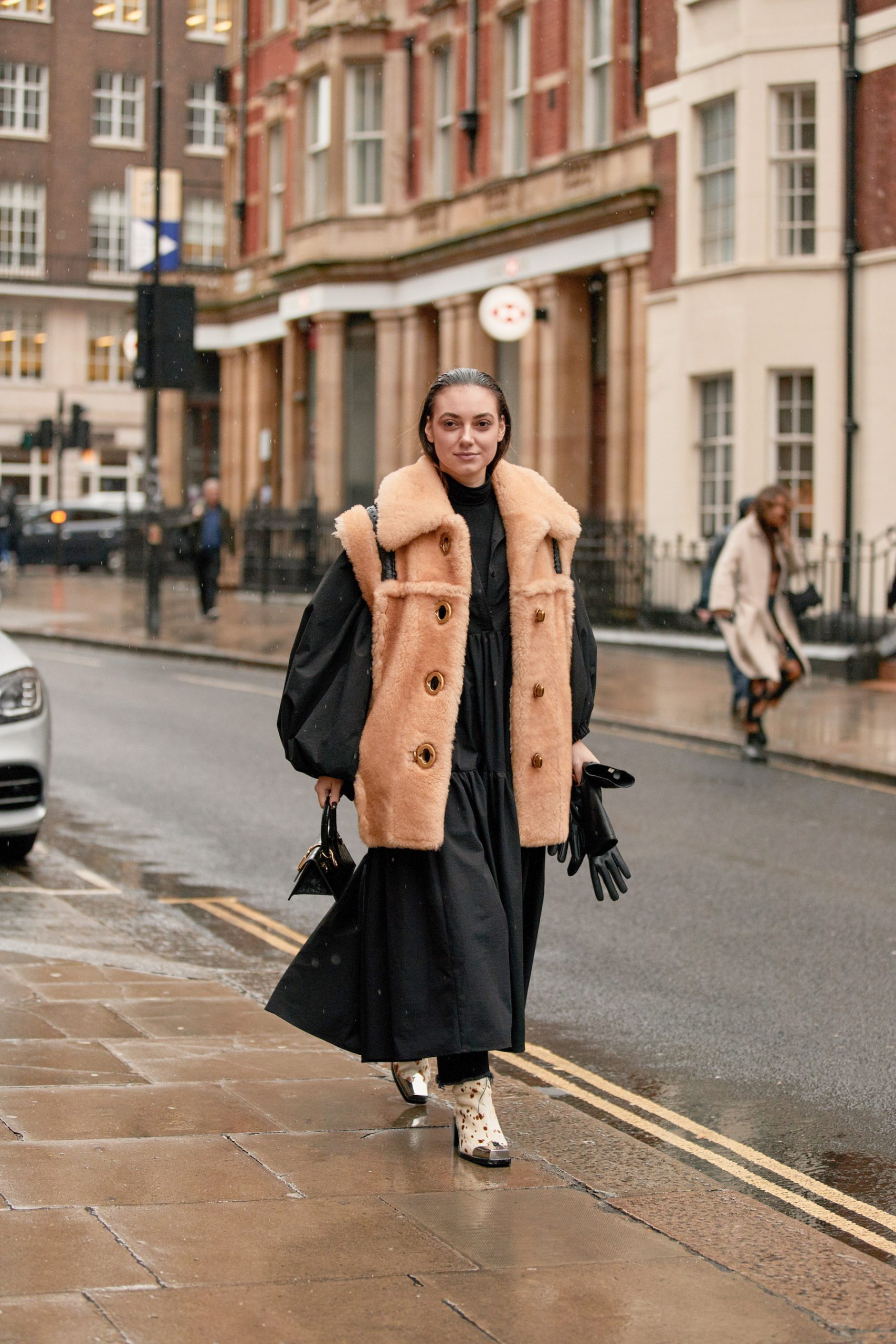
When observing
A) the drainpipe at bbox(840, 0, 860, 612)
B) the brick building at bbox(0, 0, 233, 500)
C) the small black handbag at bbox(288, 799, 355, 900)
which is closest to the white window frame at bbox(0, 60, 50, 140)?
the brick building at bbox(0, 0, 233, 500)

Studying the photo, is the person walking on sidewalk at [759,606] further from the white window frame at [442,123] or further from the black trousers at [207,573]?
the white window frame at [442,123]

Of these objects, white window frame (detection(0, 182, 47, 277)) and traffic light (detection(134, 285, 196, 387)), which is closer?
traffic light (detection(134, 285, 196, 387))

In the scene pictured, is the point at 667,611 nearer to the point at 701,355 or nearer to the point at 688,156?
the point at 701,355

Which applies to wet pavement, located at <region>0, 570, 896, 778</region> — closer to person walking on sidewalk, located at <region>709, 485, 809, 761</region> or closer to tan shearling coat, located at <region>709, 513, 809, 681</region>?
person walking on sidewalk, located at <region>709, 485, 809, 761</region>

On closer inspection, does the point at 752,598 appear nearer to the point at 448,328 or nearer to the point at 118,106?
the point at 448,328

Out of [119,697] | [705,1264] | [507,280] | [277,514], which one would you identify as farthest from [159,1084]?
[277,514]

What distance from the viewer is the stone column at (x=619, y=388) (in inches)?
1024

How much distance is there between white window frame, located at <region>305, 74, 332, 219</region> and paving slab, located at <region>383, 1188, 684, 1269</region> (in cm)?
3156

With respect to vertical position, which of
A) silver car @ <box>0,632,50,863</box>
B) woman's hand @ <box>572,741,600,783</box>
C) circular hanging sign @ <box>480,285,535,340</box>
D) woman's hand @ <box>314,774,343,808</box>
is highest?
circular hanging sign @ <box>480,285,535,340</box>

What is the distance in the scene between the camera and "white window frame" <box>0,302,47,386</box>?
61.8m

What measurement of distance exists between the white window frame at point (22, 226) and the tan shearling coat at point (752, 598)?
51.1 m

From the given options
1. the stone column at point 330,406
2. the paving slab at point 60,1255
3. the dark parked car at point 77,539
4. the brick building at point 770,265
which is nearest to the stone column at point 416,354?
the stone column at point 330,406

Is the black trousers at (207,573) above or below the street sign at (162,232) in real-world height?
below

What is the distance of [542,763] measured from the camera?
15.7ft
